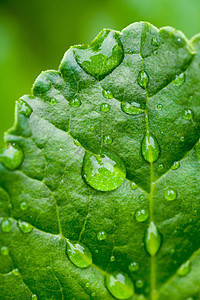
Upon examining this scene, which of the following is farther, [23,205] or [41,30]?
[41,30]

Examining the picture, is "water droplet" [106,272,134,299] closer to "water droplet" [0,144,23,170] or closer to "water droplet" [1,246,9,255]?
"water droplet" [1,246,9,255]

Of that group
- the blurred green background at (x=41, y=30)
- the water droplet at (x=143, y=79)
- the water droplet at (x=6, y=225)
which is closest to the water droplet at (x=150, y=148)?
the water droplet at (x=143, y=79)

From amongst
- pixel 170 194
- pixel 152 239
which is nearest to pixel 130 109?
pixel 170 194

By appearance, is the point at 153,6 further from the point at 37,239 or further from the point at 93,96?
the point at 37,239

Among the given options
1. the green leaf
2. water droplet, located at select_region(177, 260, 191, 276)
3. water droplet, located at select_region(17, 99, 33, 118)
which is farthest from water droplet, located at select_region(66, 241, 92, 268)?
water droplet, located at select_region(17, 99, 33, 118)

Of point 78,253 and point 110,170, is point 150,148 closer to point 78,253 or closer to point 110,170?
point 110,170

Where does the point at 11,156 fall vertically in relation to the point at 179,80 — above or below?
below
